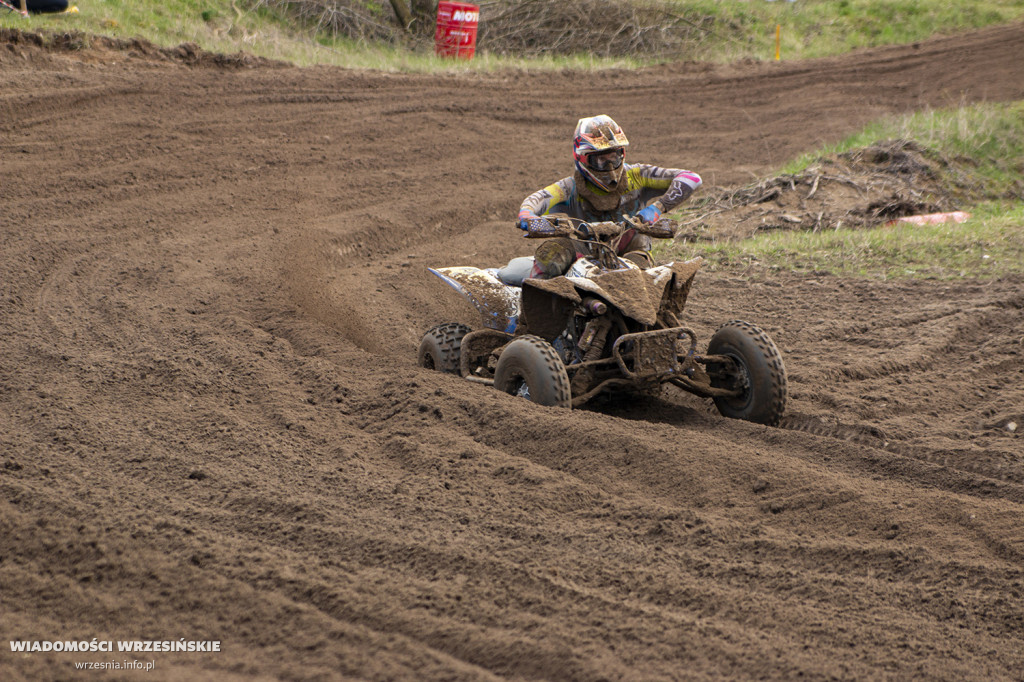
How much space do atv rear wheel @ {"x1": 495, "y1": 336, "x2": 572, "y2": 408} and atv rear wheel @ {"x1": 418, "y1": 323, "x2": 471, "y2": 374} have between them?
29.0 inches

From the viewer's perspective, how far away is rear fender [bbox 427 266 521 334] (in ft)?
22.2

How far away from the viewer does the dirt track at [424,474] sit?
3.51 m

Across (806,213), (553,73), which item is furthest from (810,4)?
(806,213)

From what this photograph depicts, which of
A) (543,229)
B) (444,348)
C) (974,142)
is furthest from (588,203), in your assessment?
(974,142)

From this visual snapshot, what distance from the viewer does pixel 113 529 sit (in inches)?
163

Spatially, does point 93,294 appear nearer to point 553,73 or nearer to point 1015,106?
point 553,73

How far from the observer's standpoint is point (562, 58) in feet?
64.7

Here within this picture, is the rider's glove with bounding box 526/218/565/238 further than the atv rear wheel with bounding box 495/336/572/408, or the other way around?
the rider's glove with bounding box 526/218/565/238

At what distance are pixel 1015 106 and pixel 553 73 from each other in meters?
7.90

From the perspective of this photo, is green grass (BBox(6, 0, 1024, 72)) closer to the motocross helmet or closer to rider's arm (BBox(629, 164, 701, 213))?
rider's arm (BBox(629, 164, 701, 213))

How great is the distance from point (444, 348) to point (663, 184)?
6.37 feet

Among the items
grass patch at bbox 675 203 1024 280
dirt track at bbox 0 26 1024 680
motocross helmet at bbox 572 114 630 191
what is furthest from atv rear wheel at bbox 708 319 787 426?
grass patch at bbox 675 203 1024 280

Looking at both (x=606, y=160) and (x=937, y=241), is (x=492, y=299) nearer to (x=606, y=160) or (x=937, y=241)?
(x=606, y=160)

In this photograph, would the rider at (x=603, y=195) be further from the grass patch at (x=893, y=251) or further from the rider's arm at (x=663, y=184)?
the grass patch at (x=893, y=251)
